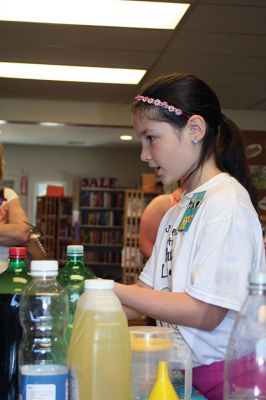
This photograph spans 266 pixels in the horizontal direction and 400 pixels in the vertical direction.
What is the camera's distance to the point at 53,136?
11102 millimetres

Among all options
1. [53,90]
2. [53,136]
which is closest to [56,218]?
[53,136]

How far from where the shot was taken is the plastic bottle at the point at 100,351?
946 millimetres

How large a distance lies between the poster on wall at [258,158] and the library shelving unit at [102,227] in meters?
5.28

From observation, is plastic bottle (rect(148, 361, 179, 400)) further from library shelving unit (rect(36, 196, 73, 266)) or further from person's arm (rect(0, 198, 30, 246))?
library shelving unit (rect(36, 196, 73, 266))

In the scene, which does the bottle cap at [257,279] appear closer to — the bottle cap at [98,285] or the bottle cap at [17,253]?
the bottle cap at [98,285]

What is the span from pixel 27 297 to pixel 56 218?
410 inches

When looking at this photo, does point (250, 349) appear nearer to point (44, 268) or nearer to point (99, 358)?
point (99, 358)

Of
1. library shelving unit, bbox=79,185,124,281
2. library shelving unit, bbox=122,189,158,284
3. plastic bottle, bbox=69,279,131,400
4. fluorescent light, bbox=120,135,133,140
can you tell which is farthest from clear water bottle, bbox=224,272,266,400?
library shelving unit, bbox=79,185,124,281

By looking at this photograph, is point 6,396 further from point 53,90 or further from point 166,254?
point 53,90

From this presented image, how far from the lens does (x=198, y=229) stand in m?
1.53

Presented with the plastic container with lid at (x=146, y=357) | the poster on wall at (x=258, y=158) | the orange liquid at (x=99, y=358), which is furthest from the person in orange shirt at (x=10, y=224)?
the poster on wall at (x=258, y=158)

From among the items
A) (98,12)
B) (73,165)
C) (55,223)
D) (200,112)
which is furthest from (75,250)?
(73,165)

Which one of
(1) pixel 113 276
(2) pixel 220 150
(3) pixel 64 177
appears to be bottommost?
(1) pixel 113 276

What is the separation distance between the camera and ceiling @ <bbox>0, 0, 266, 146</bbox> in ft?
14.6
